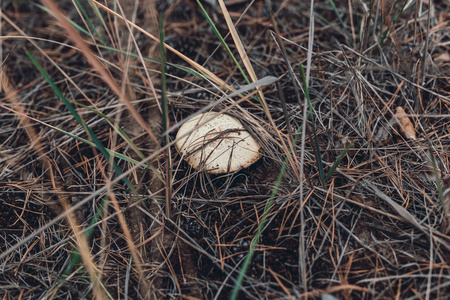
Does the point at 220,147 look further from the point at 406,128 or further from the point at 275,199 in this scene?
the point at 406,128

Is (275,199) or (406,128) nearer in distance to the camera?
(275,199)

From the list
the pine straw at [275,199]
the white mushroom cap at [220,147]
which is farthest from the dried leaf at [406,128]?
the white mushroom cap at [220,147]

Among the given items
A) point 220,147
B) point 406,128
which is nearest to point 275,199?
point 220,147

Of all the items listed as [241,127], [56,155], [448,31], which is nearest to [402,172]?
[241,127]

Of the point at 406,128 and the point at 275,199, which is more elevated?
the point at 406,128

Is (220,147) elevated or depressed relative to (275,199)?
elevated

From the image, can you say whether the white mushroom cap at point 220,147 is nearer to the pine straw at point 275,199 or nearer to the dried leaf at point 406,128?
the pine straw at point 275,199
